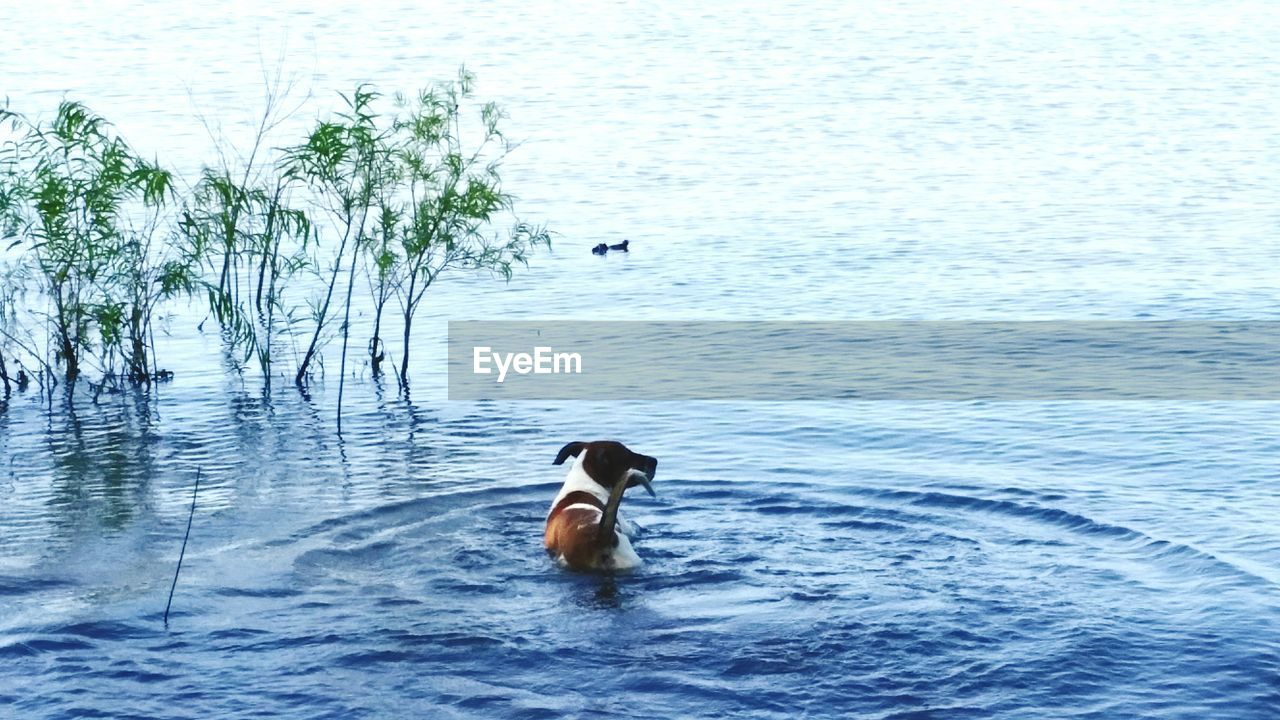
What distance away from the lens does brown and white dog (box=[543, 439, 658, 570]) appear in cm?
1402

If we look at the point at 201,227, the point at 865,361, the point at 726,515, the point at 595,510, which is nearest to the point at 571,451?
the point at 595,510

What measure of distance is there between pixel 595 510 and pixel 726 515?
2.43 metres

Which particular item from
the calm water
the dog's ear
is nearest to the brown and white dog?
the dog's ear

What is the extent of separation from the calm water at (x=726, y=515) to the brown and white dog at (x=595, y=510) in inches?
8.9

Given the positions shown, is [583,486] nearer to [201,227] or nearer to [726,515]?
[726,515]

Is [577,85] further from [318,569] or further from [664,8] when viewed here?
[318,569]

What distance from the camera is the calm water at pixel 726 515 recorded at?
11969 millimetres

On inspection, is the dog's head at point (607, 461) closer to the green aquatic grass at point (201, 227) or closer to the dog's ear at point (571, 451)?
the dog's ear at point (571, 451)

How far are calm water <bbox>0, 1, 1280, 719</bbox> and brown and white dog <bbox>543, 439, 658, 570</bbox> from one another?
0.23 meters

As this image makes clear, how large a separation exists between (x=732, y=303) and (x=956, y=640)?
18.0 meters

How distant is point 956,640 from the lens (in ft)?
41.4

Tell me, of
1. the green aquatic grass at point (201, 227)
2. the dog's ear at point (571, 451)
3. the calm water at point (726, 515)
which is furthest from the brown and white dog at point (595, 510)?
the green aquatic grass at point (201, 227)

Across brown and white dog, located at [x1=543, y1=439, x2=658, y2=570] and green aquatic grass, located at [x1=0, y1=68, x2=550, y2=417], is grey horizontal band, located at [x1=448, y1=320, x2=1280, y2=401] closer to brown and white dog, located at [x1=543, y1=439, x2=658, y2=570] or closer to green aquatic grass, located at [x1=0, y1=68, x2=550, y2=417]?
green aquatic grass, located at [x1=0, y1=68, x2=550, y2=417]

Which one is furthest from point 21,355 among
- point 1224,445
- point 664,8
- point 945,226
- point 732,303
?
point 664,8
